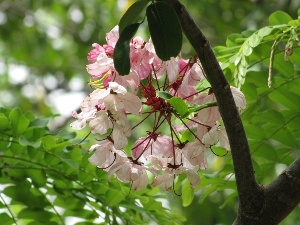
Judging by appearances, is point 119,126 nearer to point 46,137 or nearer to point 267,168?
point 46,137

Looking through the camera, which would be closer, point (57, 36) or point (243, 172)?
point (243, 172)

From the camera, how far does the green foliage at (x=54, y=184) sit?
1.39 meters

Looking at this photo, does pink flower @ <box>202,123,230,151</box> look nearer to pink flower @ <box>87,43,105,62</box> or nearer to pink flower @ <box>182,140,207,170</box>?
pink flower @ <box>182,140,207,170</box>

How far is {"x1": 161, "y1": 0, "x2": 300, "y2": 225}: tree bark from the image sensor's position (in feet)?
3.03

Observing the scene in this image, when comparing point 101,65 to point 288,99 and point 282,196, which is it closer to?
point 282,196

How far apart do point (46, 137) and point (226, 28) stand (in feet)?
8.90

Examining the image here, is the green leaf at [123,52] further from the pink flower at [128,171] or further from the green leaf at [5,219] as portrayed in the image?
the green leaf at [5,219]

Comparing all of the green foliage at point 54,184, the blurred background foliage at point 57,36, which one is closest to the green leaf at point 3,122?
the green foliage at point 54,184

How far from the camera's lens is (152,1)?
93cm

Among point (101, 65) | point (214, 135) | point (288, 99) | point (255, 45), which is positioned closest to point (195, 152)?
point (214, 135)

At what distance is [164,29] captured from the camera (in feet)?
3.03

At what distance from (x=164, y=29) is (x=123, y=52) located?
0.21 feet

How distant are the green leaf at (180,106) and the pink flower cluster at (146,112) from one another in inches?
0.7

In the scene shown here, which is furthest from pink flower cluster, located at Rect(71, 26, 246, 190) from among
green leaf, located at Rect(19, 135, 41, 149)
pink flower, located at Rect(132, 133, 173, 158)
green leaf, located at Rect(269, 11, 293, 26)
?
green leaf, located at Rect(269, 11, 293, 26)
